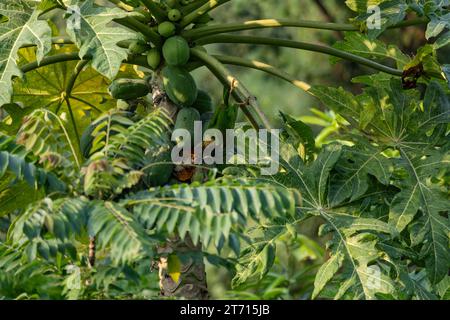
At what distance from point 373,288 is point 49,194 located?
2.61 feet

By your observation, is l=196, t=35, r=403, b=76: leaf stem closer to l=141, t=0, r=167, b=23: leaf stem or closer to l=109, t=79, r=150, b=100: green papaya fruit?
l=141, t=0, r=167, b=23: leaf stem

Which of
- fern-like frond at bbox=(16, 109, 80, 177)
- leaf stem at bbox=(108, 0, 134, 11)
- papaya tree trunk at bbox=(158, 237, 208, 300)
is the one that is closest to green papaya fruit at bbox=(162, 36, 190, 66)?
leaf stem at bbox=(108, 0, 134, 11)

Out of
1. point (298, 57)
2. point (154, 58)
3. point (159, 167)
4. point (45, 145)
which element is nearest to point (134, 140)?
point (45, 145)

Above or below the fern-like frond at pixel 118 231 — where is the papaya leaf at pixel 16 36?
above

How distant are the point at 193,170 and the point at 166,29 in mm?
435

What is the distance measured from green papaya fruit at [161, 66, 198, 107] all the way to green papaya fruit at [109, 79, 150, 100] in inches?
2.9

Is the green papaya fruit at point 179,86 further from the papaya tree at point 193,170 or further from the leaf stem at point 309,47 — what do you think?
the leaf stem at point 309,47

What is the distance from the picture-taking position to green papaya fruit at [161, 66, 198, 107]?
2447 mm

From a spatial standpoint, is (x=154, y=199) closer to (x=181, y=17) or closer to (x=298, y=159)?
(x=298, y=159)

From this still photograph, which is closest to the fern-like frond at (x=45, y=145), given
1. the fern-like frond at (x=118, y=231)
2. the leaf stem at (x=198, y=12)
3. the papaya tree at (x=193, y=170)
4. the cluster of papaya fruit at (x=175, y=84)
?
the papaya tree at (x=193, y=170)

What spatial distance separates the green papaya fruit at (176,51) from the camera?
2.46 meters

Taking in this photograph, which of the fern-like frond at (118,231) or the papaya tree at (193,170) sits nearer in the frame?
the fern-like frond at (118,231)

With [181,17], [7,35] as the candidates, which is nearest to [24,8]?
[7,35]

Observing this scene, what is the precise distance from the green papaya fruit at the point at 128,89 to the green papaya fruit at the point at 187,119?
146 mm
